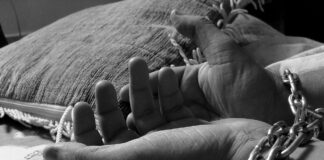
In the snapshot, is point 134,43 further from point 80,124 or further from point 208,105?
point 80,124

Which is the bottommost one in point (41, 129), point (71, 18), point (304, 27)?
point (304, 27)

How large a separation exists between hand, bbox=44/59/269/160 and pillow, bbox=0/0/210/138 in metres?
0.15

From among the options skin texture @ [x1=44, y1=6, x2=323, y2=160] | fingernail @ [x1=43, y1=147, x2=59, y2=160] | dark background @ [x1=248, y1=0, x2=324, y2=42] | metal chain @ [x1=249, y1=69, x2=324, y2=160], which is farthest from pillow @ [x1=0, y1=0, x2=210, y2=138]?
dark background @ [x1=248, y1=0, x2=324, y2=42]

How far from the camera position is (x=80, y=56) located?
0.87m

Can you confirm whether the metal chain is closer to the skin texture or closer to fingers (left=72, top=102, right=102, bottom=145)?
the skin texture

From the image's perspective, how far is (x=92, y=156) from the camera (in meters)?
0.45

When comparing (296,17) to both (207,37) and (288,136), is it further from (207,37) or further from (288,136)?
(288,136)

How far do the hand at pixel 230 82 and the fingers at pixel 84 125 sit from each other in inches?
3.5

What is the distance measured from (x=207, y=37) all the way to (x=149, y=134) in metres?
0.22

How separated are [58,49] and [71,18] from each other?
265 millimetres

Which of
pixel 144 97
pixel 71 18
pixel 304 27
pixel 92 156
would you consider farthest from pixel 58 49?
pixel 304 27

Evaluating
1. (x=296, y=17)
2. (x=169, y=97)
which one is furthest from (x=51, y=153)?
(x=296, y=17)

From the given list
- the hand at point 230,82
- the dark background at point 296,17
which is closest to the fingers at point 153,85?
the hand at point 230,82

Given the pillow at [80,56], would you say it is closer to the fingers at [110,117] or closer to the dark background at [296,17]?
the fingers at [110,117]
